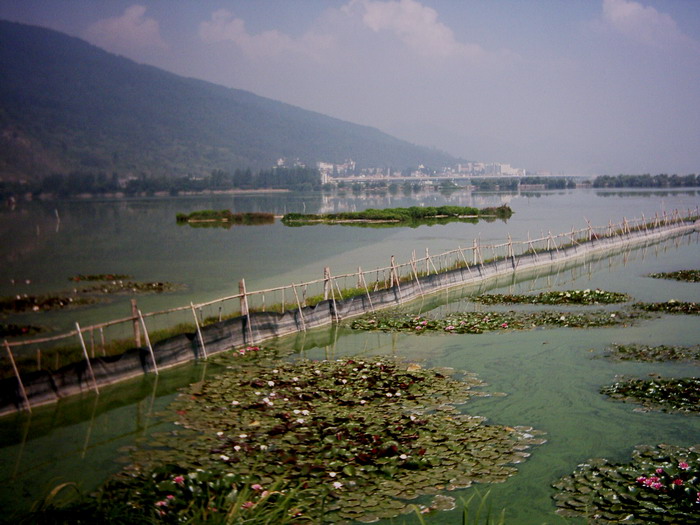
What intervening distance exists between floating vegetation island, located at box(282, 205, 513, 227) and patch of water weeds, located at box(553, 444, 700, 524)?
2116 inches

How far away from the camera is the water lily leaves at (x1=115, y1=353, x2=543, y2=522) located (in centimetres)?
884

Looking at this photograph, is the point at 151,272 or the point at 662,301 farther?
the point at 151,272

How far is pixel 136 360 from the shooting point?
1425cm

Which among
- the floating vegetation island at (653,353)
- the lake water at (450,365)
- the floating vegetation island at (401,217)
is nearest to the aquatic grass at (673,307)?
the lake water at (450,365)

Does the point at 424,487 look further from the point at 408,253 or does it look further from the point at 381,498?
the point at 408,253

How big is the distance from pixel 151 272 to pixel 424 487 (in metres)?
25.4

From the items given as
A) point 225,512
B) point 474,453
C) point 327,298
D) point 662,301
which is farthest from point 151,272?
point 225,512

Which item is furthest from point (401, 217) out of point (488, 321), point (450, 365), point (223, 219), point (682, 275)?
point (450, 365)

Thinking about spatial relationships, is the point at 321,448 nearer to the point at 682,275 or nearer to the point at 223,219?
the point at 682,275

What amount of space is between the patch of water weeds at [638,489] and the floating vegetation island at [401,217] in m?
53.7

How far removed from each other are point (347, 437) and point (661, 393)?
6201mm

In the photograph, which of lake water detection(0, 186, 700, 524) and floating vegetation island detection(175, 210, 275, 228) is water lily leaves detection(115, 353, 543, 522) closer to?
lake water detection(0, 186, 700, 524)

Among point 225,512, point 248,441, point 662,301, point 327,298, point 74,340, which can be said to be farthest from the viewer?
point 662,301

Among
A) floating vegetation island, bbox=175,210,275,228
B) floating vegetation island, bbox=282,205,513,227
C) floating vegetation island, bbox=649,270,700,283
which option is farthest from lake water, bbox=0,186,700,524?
floating vegetation island, bbox=175,210,275,228
